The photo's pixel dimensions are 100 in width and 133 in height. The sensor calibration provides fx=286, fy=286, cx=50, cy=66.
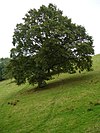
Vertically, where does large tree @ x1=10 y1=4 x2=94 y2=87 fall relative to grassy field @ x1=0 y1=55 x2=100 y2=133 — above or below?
above

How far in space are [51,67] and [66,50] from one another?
4383 millimetres

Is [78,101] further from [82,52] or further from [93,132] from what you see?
[82,52]

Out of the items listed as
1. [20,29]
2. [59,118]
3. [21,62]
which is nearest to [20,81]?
[21,62]

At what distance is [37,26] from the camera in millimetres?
51125

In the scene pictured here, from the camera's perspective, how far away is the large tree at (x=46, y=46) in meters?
50.6

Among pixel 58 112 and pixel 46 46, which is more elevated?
pixel 46 46

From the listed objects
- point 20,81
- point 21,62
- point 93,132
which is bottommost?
point 93,132

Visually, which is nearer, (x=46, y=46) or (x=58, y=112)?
(x=58, y=112)

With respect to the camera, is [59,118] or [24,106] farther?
[24,106]

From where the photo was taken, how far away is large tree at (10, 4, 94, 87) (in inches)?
1991

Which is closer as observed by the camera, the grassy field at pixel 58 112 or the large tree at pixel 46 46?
the grassy field at pixel 58 112

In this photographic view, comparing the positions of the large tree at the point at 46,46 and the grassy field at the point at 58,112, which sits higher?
the large tree at the point at 46,46

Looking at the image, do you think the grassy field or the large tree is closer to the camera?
the grassy field

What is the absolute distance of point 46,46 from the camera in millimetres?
50562
